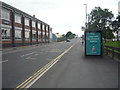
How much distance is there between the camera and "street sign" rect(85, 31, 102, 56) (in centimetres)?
1627

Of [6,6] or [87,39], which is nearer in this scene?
[87,39]

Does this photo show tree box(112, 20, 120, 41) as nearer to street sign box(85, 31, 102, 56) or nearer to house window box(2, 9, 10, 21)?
house window box(2, 9, 10, 21)

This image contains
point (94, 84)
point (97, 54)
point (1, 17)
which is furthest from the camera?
point (1, 17)

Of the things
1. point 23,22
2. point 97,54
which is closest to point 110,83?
point 97,54

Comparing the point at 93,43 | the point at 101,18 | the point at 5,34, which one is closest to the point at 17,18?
the point at 5,34

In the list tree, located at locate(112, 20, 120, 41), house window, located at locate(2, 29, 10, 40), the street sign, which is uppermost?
tree, located at locate(112, 20, 120, 41)

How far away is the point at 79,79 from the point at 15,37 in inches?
1153

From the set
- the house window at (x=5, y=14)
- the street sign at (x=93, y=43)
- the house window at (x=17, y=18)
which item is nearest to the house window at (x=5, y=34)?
the house window at (x=5, y=14)

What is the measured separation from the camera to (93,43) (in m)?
16.4

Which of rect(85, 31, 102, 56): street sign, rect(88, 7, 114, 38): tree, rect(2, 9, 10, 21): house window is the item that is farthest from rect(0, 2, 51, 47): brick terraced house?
rect(88, 7, 114, 38): tree

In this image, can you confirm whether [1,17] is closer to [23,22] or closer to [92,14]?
[23,22]

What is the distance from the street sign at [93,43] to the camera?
1627 cm

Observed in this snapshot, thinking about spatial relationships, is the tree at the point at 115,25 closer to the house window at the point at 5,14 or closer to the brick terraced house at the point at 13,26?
the brick terraced house at the point at 13,26

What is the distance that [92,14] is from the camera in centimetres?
7838
